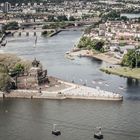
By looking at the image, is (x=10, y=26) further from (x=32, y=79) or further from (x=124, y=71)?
(x=32, y=79)

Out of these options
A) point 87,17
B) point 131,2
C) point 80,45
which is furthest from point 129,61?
point 131,2

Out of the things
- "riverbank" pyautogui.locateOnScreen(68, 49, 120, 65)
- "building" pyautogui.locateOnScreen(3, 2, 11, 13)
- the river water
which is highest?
the river water

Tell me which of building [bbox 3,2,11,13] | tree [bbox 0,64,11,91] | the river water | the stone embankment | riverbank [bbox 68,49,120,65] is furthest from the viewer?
building [bbox 3,2,11,13]

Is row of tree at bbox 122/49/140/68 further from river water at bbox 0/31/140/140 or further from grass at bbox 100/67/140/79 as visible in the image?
river water at bbox 0/31/140/140

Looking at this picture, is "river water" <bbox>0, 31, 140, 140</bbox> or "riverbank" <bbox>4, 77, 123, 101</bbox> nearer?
"river water" <bbox>0, 31, 140, 140</bbox>

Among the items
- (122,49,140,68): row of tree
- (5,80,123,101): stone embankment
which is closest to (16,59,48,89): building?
(5,80,123,101): stone embankment

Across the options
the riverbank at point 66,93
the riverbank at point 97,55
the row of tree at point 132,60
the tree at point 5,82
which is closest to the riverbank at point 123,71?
the row of tree at point 132,60

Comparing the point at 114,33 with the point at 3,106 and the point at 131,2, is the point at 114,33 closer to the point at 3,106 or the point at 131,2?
the point at 3,106
